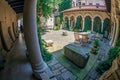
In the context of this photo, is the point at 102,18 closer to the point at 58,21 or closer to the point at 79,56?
the point at 58,21

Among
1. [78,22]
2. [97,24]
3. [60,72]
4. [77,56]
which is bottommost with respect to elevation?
[60,72]

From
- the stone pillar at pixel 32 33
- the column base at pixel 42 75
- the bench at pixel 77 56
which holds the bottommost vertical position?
the bench at pixel 77 56

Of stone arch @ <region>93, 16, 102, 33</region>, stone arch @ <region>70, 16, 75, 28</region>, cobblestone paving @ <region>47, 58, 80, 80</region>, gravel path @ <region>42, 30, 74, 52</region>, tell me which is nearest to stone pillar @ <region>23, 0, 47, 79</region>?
cobblestone paving @ <region>47, 58, 80, 80</region>

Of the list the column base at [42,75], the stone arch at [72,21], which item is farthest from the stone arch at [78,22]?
the column base at [42,75]

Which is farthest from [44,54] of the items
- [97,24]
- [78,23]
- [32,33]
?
[78,23]

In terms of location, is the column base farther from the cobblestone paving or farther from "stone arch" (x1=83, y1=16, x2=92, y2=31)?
"stone arch" (x1=83, y1=16, x2=92, y2=31)

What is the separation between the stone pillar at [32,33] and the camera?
5.64 meters

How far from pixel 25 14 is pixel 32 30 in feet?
1.87

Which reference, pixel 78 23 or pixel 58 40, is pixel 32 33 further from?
pixel 78 23

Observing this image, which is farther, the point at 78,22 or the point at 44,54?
the point at 78,22

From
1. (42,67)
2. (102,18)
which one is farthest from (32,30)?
(102,18)

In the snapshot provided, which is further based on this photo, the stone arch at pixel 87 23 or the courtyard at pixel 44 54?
the stone arch at pixel 87 23

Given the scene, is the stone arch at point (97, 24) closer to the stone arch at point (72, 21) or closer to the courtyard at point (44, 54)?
the courtyard at point (44, 54)

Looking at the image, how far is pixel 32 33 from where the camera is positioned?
580cm
